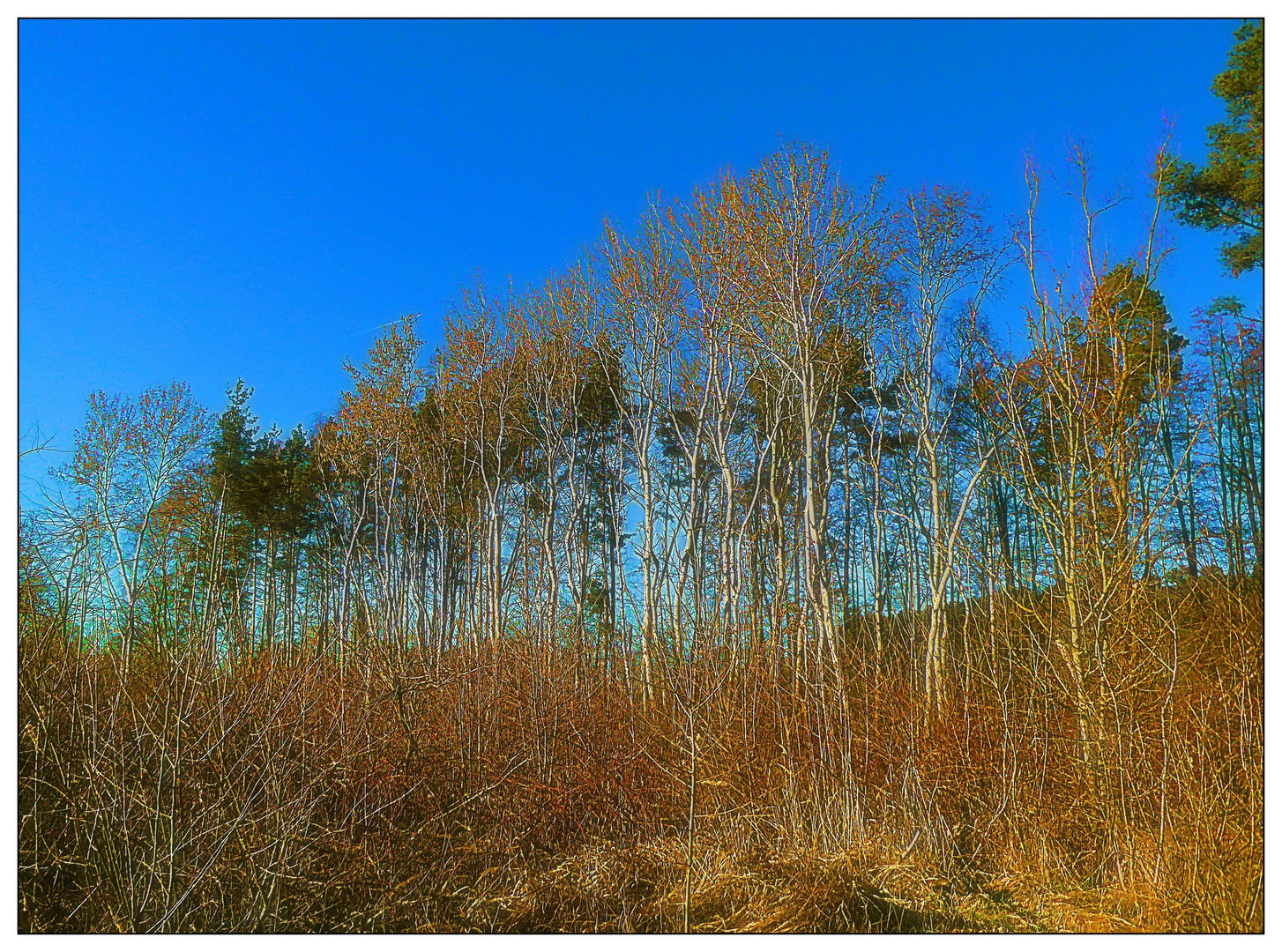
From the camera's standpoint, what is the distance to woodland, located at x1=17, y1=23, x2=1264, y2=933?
360 centimetres

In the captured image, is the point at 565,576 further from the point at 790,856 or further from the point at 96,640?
the point at 96,640

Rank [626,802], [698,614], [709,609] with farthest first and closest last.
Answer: [709,609], [626,802], [698,614]

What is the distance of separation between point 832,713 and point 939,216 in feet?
12.6

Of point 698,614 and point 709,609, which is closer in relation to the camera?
point 698,614

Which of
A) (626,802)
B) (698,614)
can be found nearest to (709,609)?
(698,614)

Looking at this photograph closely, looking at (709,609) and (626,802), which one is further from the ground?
(709,609)

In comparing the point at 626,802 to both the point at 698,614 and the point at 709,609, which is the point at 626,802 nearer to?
the point at 709,609

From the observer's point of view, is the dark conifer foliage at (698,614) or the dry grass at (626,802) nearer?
the dry grass at (626,802)

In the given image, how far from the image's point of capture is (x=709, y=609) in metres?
5.51

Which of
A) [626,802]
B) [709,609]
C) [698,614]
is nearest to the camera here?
[698,614]

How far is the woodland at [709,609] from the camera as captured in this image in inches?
142

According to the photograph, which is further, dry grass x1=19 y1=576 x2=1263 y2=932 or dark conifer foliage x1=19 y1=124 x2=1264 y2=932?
dark conifer foliage x1=19 y1=124 x2=1264 y2=932

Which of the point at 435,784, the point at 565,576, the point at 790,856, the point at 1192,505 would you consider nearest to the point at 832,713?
the point at 790,856

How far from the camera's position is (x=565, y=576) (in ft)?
25.0
